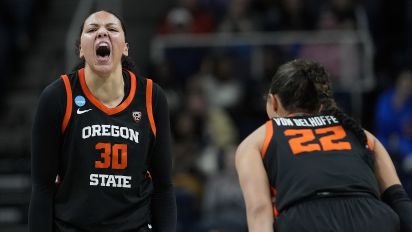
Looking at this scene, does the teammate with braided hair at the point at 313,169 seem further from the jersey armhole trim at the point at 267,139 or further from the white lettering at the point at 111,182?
the white lettering at the point at 111,182

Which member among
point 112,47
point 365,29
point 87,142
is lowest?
point 87,142

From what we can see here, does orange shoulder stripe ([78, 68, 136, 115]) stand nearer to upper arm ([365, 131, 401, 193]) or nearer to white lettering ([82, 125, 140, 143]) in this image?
white lettering ([82, 125, 140, 143])

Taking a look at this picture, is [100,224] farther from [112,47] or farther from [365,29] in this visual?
[365,29]

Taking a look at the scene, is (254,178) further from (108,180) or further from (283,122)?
(108,180)

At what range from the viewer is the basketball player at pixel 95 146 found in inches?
148

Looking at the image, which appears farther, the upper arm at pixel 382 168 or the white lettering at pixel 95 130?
the upper arm at pixel 382 168

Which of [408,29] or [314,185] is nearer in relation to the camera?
[314,185]

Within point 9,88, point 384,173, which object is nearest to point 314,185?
point 384,173

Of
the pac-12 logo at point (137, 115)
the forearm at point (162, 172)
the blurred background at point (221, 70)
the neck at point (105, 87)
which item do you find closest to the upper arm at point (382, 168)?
the forearm at point (162, 172)

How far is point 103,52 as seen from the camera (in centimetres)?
386

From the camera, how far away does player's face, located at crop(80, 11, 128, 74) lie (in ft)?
12.6

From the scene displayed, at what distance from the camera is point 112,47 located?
387 centimetres

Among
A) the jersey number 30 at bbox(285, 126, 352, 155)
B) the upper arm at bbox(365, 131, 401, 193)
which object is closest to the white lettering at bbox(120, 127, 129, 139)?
the jersey number 30 at bbox(285, 126, 352, 155)

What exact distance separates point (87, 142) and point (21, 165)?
6.50 meters
